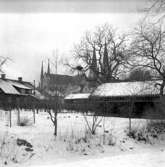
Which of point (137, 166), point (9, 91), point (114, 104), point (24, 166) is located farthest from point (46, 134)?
point (9, 91)

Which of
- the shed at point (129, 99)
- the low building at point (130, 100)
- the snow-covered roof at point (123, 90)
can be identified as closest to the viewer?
the low building at point (130, 100)

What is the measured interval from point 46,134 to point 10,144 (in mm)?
2470

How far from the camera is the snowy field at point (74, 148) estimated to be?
8672 millimetres

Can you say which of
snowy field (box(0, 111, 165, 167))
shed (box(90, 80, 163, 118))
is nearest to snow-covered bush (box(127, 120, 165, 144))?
snowy field (box(0, 111, 165, 167))

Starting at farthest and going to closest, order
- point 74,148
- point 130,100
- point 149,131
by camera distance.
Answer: point 130,100
point 149,131
point 74,148

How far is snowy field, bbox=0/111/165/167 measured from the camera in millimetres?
8672

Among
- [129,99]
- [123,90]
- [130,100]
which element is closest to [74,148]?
[130,100]

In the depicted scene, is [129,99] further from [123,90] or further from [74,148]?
[74,148]

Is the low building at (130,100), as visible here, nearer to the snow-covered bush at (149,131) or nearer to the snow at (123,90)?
the snow at (123,90)

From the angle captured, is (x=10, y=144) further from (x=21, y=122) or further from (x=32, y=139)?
(x=21, y=122)

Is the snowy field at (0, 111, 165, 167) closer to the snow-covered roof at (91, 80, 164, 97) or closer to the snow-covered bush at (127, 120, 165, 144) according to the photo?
the snow-covered bush at (127, 120, 165, 144)

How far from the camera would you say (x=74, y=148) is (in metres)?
10.7

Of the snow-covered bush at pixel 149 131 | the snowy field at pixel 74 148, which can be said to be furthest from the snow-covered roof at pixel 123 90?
the snowy field at pixel 74 148

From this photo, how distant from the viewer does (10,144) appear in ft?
32.3
